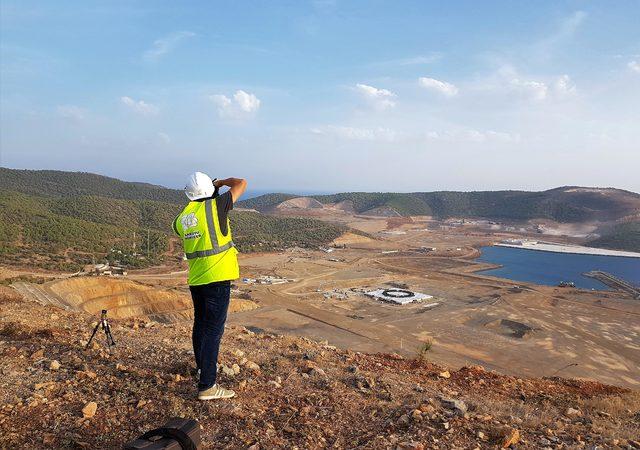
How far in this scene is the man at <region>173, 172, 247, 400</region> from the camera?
389cm

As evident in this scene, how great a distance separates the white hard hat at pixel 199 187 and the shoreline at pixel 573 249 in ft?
320

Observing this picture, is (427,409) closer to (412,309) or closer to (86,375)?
(86,375)

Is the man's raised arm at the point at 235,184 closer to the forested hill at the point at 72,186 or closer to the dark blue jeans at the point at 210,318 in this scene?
the dark blue jeans at the point at 210,318

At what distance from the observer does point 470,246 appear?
297 ft

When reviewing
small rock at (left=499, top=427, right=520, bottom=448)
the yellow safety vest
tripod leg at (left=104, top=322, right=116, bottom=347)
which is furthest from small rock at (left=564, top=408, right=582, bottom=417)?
tripod leg at (left=104, top=322, right=116, bottom=347)

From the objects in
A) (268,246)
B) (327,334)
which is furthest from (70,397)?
(268,246)

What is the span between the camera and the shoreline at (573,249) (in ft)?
284

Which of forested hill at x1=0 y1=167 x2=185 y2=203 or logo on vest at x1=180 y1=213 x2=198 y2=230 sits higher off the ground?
forested hill at x1=0 y1=167 x2=185 y2=203

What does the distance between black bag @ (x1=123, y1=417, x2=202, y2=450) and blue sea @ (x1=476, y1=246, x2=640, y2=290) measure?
63.3 m

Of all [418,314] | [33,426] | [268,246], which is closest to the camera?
[33,426]

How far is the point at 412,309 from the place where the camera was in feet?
121

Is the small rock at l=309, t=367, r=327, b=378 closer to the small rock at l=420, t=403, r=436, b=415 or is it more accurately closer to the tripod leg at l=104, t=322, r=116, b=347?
the small rock at l=420, t=403, r=436, b=415

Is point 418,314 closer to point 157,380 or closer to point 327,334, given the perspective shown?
point 327,334

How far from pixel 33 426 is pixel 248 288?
39.0 metres
